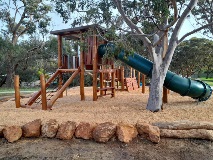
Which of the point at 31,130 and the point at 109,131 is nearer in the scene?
the point at 109,131

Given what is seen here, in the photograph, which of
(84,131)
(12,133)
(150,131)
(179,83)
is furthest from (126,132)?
(179,83)

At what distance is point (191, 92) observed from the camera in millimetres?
7984

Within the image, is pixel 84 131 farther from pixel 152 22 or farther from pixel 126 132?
pixel 152 22

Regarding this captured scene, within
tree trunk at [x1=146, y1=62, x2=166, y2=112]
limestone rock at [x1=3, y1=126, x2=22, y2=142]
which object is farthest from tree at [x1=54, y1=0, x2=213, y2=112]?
limestone rock at [x1=3, y1=126, x2=22, y2=142]

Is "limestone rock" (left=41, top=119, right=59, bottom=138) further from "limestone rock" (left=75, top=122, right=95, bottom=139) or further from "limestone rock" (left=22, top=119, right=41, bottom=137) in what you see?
"limestone rock" (left=75, top=122, right=95, bottom=139)

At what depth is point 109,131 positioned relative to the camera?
14.8 ft

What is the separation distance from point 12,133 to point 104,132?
6.08 feet

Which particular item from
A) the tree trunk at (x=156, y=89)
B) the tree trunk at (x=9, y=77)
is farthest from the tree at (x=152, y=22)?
the tree trunk at (x=9, y=77)

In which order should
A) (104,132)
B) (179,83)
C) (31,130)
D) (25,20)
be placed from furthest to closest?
(25,20)
(179,83)
(31,130)
(104,132)

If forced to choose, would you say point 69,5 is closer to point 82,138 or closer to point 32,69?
point 82,138

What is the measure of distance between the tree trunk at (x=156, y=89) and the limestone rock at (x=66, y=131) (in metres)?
2.93

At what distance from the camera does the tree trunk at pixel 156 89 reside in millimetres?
6859

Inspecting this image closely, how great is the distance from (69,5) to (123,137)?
512 cm

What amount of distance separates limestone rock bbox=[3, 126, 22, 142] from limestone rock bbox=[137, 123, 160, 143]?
241cm
